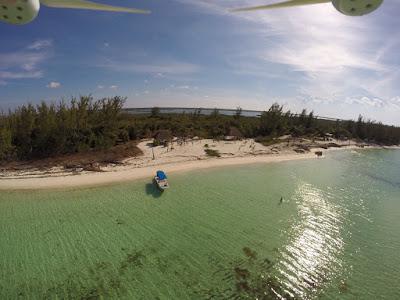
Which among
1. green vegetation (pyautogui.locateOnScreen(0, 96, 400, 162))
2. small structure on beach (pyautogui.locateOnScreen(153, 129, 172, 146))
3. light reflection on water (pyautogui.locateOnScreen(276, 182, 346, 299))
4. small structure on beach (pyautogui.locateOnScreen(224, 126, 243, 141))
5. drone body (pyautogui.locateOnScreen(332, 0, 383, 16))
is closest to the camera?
drone body (pyautogui.locateOnScreen(332, 0, 383, 16))

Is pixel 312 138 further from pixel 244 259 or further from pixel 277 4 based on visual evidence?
pixel 277 4

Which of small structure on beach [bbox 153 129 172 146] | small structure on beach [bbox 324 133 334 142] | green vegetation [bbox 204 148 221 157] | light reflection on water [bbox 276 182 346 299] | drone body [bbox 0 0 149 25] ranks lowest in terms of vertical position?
light reflection on water [bbox 276 182 346 299]

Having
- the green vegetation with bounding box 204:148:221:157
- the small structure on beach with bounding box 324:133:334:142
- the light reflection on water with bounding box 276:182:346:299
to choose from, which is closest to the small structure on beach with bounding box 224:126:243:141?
the green vegetation with bounding box 204:148:221:157

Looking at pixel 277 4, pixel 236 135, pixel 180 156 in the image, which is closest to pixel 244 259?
pixel 277 4

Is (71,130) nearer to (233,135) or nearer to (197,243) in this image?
(197,243)

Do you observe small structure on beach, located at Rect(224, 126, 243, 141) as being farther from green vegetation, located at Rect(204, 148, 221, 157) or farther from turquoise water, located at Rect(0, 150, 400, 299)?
turquoise water, located at Rect(0, 150, 400, 299)

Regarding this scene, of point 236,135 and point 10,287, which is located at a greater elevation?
point 236,135

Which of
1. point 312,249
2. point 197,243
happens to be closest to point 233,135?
point 312,249
